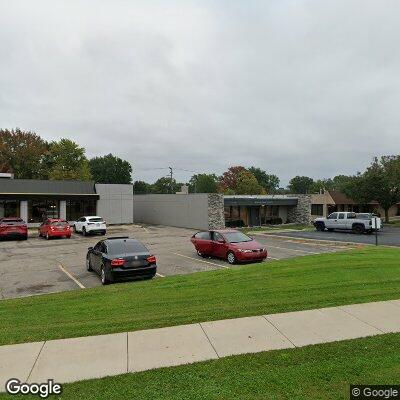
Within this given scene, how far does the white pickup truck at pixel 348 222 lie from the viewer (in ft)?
113

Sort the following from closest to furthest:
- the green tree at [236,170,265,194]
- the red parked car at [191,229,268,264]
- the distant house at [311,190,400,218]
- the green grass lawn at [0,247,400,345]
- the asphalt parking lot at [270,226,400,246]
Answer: the green grass lawn at [0,247,400,345] → the red parked car at [191,229,268,264] → the asphalt parking lot at [270,226,400,246] → the distant house at [311,190,400,218] → the green tree at [236,170,265,194]

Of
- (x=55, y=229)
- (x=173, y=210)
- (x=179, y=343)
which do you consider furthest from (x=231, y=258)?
(x=173, y=210)

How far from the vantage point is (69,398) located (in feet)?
15.9

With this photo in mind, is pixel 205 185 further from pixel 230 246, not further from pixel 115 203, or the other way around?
pixel 230 246

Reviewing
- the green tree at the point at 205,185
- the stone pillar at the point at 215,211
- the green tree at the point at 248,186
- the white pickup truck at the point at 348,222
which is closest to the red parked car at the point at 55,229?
the stone pillar at the point at 215,211

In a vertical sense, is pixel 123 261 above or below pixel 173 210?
below

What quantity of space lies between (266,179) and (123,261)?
4801 inches

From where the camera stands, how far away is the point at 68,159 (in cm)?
7056

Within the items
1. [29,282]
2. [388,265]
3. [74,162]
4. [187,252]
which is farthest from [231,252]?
[74,162]

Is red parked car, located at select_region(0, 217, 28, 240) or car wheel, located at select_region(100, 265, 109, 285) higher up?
red parked car, located at select_region(0, 217, 28, 240)

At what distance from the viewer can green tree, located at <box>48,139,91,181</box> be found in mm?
69125

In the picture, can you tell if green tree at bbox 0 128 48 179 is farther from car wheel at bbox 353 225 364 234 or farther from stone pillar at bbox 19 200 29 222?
car wheel at bbox 353 225 364 234

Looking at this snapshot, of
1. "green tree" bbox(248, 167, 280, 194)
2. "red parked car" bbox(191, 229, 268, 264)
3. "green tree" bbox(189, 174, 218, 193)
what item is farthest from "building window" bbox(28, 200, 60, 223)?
"green tree" bbox(248, 167, 280, 194)

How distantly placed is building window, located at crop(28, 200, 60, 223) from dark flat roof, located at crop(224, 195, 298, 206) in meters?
16.9
